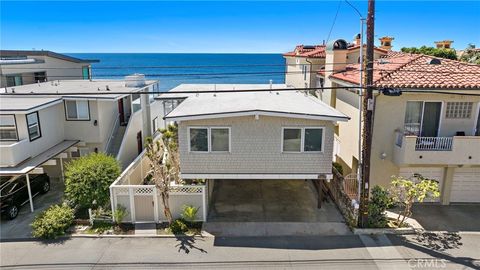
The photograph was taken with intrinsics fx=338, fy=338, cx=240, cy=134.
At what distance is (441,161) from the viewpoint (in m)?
15.1

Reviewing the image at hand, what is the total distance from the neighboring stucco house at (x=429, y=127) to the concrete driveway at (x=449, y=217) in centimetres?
56

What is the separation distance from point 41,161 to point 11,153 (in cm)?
129

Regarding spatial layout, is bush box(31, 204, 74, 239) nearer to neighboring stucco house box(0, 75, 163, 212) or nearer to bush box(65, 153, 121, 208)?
bush box(65, 153, 121, 208)

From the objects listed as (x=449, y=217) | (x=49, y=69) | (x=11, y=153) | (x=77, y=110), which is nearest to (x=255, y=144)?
(x=449, y=217)

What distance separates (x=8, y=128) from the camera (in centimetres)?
1614

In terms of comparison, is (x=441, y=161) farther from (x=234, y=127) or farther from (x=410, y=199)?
(x=234, y=127)

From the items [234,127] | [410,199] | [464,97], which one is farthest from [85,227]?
[464,97]

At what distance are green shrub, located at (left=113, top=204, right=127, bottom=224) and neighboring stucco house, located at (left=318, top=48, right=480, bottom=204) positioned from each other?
11151mm

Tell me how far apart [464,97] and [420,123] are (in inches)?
82.8

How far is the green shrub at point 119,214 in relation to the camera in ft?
46.5

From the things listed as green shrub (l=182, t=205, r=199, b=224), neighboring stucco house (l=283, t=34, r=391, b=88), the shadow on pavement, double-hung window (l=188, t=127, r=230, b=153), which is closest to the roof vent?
neighboring stucco house (l=283, t=34, r=391, b=88)

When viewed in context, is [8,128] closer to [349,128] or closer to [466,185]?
[349,128]

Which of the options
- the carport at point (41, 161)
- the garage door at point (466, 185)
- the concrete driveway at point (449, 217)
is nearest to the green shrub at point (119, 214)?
the carport at point (41, 161)

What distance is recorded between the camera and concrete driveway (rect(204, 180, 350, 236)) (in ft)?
46.0
